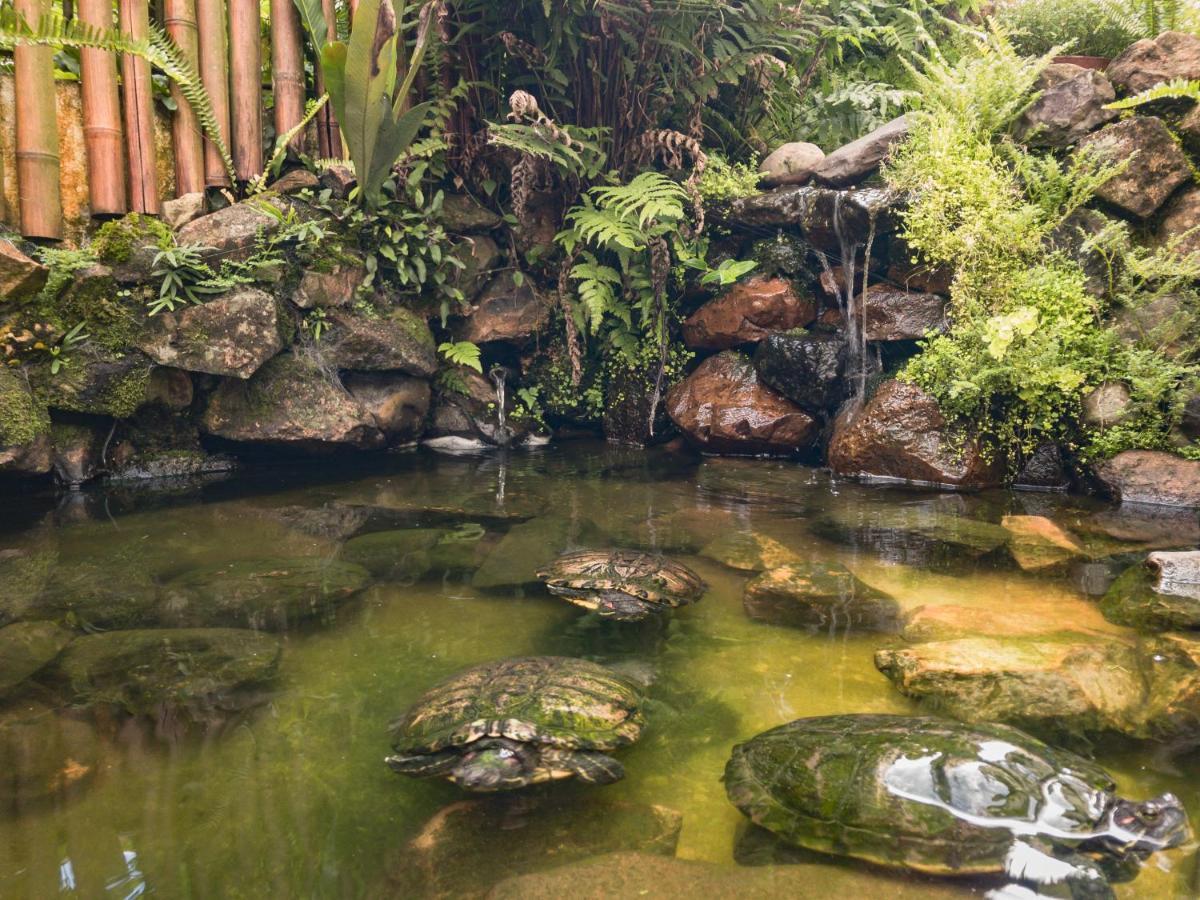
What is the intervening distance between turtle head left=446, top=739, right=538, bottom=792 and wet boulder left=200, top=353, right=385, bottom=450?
4.85 metres

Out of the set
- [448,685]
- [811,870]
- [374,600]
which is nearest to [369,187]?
[374,600]

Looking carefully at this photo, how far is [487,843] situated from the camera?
2125mm

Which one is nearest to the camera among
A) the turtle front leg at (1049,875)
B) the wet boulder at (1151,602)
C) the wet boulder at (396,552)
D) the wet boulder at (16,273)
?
the turtle front leg at (1049,875)

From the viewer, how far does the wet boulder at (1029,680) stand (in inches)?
106

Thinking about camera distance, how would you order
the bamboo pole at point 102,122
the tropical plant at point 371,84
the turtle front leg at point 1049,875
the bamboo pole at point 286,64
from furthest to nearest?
the bamboo pole at point 286,64, the tropical plant at point 371,84, the bamboo pole at point 102,122, the turtle front leg at point 1049,875

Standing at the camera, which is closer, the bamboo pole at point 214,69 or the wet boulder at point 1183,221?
the wet boulder at point 1183,221

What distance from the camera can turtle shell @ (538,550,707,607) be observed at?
376cm

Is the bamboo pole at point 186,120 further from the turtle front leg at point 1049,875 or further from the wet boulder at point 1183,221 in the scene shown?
the wet boulder at point 1183,221

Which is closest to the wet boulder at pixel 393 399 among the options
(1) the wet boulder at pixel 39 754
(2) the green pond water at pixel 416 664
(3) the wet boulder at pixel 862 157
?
(2) the green pond water at pixel 416 664

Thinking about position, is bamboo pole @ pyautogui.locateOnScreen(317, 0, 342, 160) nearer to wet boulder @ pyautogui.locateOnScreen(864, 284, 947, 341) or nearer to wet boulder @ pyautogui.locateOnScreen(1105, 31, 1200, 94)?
wet boulder @ pyautogui.locateOnScreen(864, 284, 947, 341)

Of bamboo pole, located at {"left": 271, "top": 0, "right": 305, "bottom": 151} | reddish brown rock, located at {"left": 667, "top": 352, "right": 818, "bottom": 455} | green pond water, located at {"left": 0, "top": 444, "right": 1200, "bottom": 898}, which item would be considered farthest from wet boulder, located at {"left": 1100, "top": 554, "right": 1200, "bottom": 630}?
Result: bamboo pole, located at {"left": 271, "top": 0, "right": 305, "bottom": 151}

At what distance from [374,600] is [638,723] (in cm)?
177

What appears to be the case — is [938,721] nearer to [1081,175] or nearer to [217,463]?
[1081,175]

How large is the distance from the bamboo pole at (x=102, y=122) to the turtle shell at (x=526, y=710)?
5339 mm
